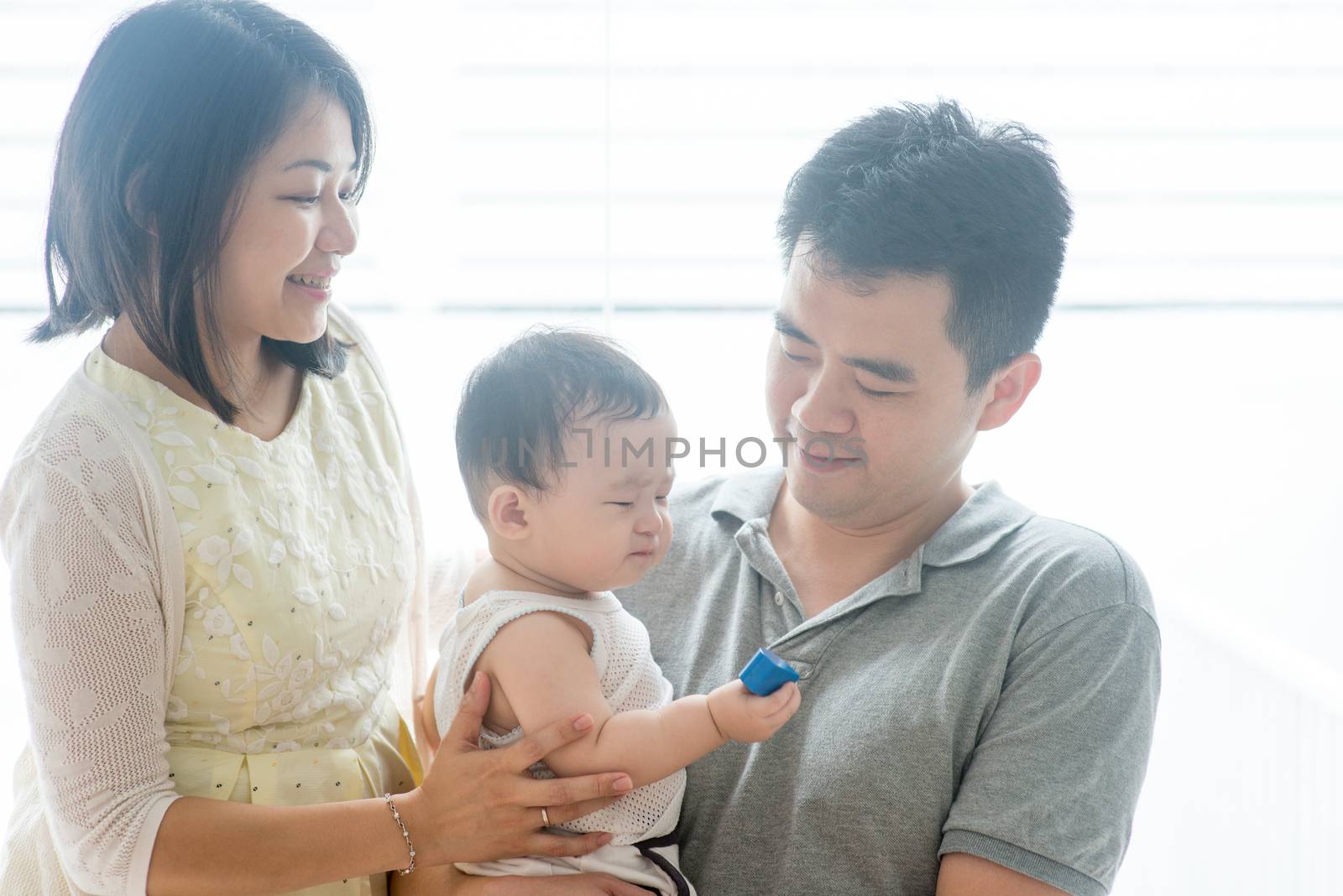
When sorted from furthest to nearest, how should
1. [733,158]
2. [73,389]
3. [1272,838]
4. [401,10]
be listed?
[733,158]
[401,10]
[1272,838]
[73,389]

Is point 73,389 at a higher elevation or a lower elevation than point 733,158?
lower

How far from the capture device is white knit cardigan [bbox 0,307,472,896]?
109 cm

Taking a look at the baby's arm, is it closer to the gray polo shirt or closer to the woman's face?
the gray polo shirt

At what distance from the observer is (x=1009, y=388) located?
4.82 feet

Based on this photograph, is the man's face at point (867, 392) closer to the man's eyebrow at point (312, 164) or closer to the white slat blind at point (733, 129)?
the man's eyebrow at point (312, 164)

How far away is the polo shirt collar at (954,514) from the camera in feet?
4.63

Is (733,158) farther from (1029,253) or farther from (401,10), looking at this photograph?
(1029,253)

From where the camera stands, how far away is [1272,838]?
1.81m

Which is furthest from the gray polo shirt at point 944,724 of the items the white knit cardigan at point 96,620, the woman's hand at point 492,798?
the white knit cardigan at point 96,620

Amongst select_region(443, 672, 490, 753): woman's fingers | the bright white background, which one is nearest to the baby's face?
select_region(443, 672, 490, 753): woman's fingers

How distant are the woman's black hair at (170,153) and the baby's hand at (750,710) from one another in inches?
27.0

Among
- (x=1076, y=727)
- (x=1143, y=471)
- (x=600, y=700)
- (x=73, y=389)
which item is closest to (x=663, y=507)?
(x=600, y=700)

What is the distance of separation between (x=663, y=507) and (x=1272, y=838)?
1254 millimetres

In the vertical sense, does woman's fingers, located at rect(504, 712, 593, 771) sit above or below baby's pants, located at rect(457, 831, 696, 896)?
above
